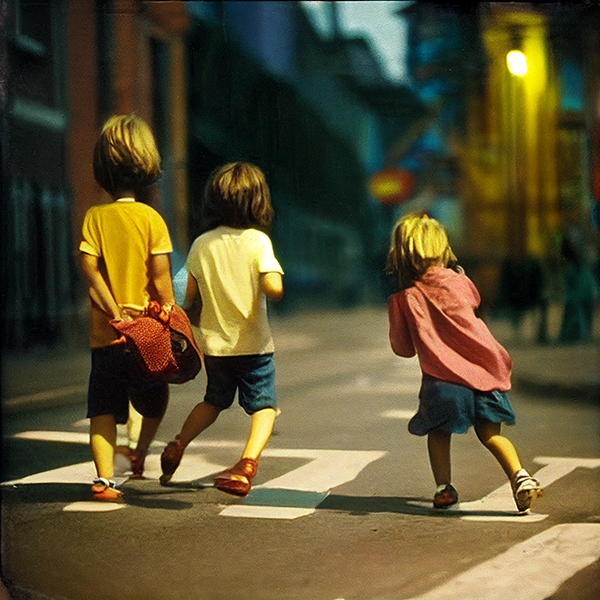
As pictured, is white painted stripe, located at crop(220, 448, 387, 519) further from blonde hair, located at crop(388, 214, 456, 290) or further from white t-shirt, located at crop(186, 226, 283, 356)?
blonde hair, located at crop(388, 214, 456, 290)

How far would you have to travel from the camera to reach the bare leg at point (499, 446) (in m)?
4.88

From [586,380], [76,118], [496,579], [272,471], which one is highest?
[76,118]

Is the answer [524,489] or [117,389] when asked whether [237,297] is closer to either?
[117,389]

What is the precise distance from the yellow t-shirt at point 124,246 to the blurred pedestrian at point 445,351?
1.11 metres

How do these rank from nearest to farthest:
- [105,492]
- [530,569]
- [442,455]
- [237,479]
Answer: [530,569] < [237,479] < [442,455] < [105,492]

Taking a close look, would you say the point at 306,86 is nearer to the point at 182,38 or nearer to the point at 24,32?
the point at 182,38

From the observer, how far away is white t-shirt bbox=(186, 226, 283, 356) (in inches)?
194

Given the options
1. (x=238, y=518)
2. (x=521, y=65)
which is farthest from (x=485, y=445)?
(x=521, y=65)

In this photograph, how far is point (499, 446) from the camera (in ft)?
16.0

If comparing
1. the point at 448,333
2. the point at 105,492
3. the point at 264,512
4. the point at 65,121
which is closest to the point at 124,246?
the point at 65,121

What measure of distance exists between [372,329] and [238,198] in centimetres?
85

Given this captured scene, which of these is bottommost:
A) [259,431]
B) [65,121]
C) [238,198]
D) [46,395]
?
[259,431]

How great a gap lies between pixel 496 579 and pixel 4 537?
2.27 meters

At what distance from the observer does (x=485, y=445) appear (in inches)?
193
